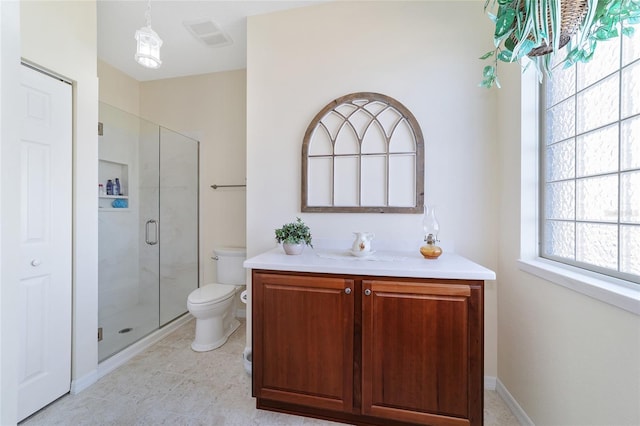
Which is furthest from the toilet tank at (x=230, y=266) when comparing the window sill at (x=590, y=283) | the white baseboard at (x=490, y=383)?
the window sill at (x=590, y=283)

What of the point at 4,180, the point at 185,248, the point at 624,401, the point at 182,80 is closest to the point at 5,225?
the point at 4,180

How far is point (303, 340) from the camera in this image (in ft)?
4.63

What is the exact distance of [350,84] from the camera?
1.89 metres

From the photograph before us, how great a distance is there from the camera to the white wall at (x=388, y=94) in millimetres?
1739

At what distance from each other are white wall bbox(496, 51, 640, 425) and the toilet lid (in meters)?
2.13

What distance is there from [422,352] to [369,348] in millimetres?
257

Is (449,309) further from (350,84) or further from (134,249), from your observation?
(134,249)

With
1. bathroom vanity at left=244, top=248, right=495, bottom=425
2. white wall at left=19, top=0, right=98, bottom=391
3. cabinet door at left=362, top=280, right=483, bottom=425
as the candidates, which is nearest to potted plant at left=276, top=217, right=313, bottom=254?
bathroom vanity at left=244, top=248, right=495, bottom=425

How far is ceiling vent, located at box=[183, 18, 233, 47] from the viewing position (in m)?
2.11

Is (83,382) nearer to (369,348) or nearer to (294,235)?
(294,235)

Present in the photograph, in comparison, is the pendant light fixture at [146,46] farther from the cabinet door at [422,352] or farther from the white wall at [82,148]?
the cabinet door at [422,352]

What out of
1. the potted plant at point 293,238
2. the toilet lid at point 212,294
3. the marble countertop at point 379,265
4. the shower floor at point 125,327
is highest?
the potted plant at point 293,238

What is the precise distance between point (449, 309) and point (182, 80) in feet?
11.2

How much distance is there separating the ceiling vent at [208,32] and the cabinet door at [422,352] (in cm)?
236
